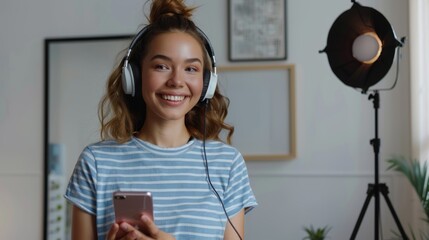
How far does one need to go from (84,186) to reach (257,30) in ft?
7.45

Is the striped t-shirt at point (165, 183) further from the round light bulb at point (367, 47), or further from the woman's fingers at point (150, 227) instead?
the round light bulb at point (367, 47)

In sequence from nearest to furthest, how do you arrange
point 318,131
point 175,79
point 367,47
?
point 175,79 → point 367,47 → point 318,131

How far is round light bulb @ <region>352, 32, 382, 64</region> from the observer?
8.36ft

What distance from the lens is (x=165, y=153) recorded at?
120 cm

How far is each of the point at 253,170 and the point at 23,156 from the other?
147 centimetres

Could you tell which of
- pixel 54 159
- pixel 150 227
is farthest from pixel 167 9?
pixel 54 159

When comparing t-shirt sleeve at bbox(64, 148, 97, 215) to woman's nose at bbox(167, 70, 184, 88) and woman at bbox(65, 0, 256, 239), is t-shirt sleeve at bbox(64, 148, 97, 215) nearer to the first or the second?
woman at bbox(65, 0, 256, 239)

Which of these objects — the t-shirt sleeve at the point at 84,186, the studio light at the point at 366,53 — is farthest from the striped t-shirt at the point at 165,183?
the studio light at the point at 366,53

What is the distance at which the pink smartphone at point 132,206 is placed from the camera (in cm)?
104

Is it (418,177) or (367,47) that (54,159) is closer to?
(367,47)

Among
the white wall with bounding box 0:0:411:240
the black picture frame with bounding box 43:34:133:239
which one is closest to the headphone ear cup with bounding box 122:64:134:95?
the white wall with bounding box 0:0:411:240

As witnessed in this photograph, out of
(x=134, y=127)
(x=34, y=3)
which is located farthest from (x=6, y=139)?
(x=134, y=127)

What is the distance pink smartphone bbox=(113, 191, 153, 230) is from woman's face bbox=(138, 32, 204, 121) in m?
0.20

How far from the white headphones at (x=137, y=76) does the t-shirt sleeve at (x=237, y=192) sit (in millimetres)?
158
